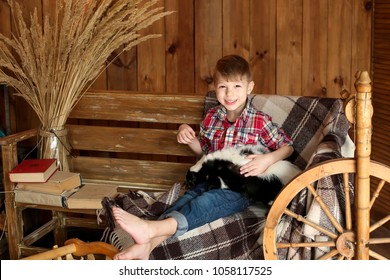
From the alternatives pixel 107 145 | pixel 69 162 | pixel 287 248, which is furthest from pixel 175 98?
pixel 287 248

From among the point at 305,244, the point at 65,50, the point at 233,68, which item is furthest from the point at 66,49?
the point at 305,244

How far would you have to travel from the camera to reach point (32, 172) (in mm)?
2465

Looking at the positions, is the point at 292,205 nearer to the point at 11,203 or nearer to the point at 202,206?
the point at 202,206

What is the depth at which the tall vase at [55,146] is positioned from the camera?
2.67 m

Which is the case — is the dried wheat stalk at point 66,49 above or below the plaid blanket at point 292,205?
above

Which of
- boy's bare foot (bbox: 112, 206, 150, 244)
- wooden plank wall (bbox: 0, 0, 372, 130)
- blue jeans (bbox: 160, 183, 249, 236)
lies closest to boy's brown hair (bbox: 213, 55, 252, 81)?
blue jeans (bbox: 160, 183, 249, 236)

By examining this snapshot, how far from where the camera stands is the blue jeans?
1.99 metres

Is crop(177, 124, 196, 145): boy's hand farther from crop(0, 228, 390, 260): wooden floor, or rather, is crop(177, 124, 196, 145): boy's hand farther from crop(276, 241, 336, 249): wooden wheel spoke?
crop(0, 228, 390, 260): wooden floor

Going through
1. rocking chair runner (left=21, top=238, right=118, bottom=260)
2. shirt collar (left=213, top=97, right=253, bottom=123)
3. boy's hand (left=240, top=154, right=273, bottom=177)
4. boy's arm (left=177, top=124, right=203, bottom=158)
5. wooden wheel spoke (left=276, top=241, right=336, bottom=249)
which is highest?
shirt collar (left=213, top=97, right=253, bottom=123)

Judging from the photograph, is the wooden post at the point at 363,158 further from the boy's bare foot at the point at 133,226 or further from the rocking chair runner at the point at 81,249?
the rocking chair runner at the point at 81,249

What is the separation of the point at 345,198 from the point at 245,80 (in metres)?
0.64

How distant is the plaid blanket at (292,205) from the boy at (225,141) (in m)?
0.04

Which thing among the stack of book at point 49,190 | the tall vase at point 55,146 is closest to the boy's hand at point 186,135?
the stack of book at point 49,190

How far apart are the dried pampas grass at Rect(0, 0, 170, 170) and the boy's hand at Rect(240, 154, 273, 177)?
2.52 ft
